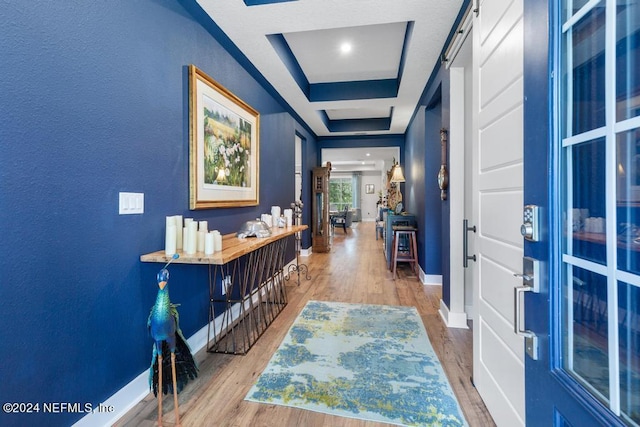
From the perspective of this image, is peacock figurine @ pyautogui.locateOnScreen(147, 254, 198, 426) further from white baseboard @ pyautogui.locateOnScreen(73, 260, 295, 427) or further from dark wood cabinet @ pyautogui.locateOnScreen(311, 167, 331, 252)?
dark wood cabinet @ pyautogui.locateOnScreen(311, 167, 331, 252)

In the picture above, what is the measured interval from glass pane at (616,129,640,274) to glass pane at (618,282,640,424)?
0.06 meters

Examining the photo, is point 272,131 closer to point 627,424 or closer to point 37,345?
point 37,345

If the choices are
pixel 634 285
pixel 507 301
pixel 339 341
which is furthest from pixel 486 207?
pixel 339 341

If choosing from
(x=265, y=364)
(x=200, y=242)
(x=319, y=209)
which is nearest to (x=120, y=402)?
(x=265, y=364)

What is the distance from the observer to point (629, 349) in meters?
0.59

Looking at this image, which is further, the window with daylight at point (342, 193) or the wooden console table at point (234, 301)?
the window with daylight at point (342, 193)

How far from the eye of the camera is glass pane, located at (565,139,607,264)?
0.66 meters

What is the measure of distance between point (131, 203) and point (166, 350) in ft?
2.84

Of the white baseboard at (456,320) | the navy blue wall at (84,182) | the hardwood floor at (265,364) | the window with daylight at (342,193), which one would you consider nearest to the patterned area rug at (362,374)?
the hardwood floor at (265,364)

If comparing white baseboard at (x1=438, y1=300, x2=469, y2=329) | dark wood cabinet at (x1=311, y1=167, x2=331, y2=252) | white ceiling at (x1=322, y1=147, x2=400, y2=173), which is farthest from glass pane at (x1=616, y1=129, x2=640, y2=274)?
white ceiling at (x1=322, y1=147, x2=400, y2=173)

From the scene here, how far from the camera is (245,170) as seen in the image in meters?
3.00

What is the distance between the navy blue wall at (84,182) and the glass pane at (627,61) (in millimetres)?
1889

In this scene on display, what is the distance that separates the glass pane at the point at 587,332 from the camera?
25.6 inches

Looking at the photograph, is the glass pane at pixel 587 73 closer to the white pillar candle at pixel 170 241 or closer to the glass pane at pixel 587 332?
the glass pane at pixel 587 332
